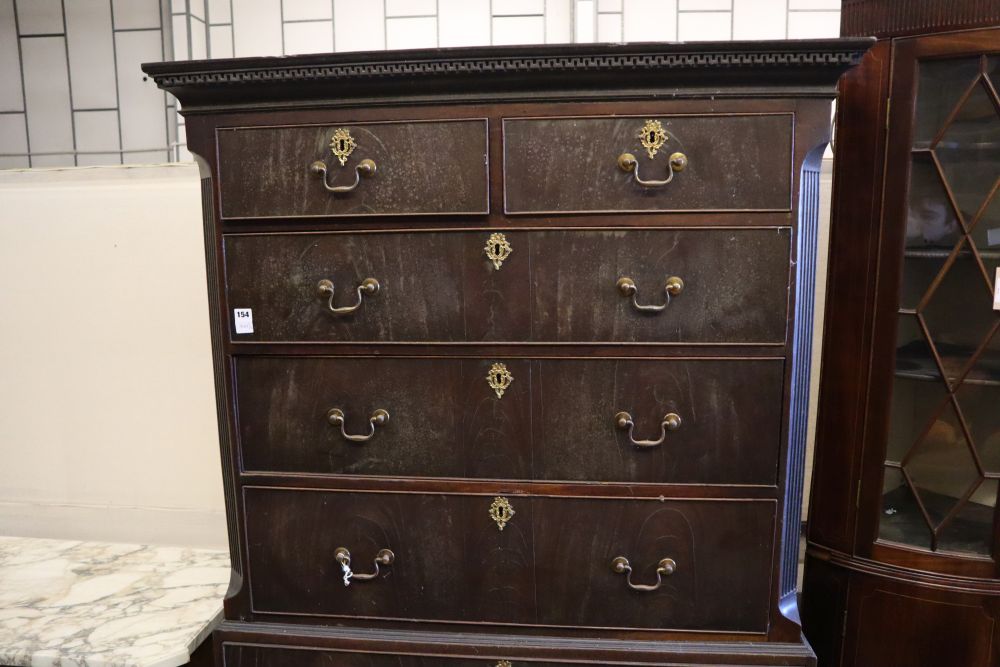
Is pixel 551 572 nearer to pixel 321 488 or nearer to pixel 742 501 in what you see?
pixel 742 501

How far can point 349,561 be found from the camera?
141cm

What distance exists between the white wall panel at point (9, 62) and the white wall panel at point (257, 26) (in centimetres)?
79

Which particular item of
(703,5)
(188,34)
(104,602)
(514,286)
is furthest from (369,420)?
(703,5)

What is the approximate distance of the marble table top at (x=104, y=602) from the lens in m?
1.56

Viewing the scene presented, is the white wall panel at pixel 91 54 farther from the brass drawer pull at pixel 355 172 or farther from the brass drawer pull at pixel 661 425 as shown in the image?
the brass drawer pull at pixel 661 425

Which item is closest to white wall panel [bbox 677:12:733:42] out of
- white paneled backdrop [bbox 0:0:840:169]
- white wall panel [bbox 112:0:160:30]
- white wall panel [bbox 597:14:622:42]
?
white paneled backdrop [bbox 0:0:840:169]

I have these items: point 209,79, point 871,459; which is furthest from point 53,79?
point 871,459

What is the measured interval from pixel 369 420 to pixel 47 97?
5.82 ft

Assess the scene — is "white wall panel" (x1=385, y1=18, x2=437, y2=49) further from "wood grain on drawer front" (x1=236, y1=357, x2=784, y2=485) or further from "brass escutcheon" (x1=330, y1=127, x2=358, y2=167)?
"wood grain on drawer front" (x1=236, y1=357, x2=784, y2=485)

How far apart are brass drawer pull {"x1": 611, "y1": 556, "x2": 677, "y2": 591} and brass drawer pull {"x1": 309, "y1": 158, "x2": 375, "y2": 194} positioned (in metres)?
0.96

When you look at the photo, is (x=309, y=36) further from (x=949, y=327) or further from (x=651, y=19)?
(x=949, y=327)

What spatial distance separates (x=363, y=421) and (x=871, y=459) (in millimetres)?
1220

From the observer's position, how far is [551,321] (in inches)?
51.4

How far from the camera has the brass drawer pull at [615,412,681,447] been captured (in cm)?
130
